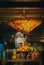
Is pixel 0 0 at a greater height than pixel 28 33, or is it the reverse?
pixel 0 0

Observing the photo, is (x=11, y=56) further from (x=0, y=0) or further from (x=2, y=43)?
(x=0, y=0)

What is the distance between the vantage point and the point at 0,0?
362 cm

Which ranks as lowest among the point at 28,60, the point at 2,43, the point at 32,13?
the point at 28,60

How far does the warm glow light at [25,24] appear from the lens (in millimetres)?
3689

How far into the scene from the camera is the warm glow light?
12.1ft

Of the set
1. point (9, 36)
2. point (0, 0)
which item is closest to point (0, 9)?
point (0, 0)

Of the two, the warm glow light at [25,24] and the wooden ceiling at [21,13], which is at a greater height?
the wooden ceiling at [21,13]

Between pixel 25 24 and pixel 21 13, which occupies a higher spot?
pixel 21 13

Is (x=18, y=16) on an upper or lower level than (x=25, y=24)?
upper

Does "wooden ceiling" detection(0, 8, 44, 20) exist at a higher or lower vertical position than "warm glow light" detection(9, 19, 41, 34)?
higher

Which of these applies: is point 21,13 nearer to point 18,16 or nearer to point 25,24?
point 18,16

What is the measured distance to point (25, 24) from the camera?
12.1 ft

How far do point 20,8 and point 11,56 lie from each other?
2.51 feet

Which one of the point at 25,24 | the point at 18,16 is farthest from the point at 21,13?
the point at 25,24
